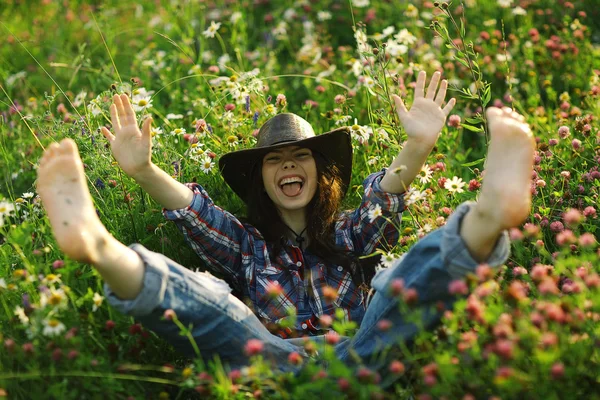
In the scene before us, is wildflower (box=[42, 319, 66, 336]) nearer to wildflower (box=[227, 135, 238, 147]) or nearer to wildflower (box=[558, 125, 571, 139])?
wildflower (box=[227, 135, 238, 147])

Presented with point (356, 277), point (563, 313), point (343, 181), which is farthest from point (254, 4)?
point (563, 313)

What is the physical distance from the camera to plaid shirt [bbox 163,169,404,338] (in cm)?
296

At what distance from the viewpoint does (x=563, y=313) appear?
75.9 inches

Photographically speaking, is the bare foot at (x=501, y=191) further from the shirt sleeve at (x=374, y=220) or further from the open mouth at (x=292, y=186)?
the open mouth at (x=292, y=186)

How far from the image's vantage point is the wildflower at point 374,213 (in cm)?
287

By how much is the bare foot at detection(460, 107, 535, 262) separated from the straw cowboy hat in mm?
968

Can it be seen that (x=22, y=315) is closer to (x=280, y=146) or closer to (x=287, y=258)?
(x=287, y=258)

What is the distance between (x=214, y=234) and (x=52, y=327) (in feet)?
2.80

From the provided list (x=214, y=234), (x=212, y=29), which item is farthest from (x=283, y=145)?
(x=212, y=29)

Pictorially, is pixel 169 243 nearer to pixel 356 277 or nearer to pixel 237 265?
pixel 237 265

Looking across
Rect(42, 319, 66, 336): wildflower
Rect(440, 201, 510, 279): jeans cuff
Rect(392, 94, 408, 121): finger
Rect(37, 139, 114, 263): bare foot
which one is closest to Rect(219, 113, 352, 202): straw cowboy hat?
Rect(392, 94, 408, 121): finger

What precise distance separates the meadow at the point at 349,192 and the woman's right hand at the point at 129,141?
39 cm

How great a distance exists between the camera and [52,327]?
232 cm

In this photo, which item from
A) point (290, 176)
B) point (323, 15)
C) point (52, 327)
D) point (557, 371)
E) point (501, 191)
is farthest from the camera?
point (323, 15)
